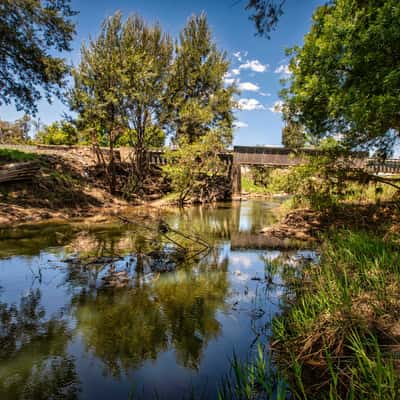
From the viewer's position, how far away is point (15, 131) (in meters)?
59.5

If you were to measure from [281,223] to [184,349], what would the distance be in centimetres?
1017

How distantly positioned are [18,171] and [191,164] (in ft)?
38.7

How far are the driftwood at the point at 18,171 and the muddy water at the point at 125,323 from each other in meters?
8.25

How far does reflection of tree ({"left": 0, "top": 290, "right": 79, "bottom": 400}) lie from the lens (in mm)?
2664

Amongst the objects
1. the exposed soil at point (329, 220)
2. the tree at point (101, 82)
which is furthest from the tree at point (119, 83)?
the exposed soil at point (329, 220)

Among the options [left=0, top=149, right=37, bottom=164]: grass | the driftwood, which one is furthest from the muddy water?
[left=0, top=149, right=37, bottom=164]: grass

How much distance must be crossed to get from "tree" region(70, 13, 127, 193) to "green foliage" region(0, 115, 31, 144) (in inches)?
1643

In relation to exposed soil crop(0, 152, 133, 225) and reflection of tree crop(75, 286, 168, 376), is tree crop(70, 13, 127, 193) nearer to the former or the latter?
exposed soil crop(0, 152, 133, 225)

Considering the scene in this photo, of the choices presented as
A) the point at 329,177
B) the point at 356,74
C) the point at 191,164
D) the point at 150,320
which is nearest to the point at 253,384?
the point at 150,320

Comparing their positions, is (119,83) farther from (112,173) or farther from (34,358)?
(34,358)

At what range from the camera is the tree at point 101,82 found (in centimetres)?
1973

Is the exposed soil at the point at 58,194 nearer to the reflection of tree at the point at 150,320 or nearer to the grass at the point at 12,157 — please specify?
the grass at the point at 12,157

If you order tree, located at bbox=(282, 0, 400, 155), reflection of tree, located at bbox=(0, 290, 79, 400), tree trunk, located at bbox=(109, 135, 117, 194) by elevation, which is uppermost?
tree, located at bbox=(282, 0, 400, 155)

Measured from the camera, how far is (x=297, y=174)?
10531 mm
